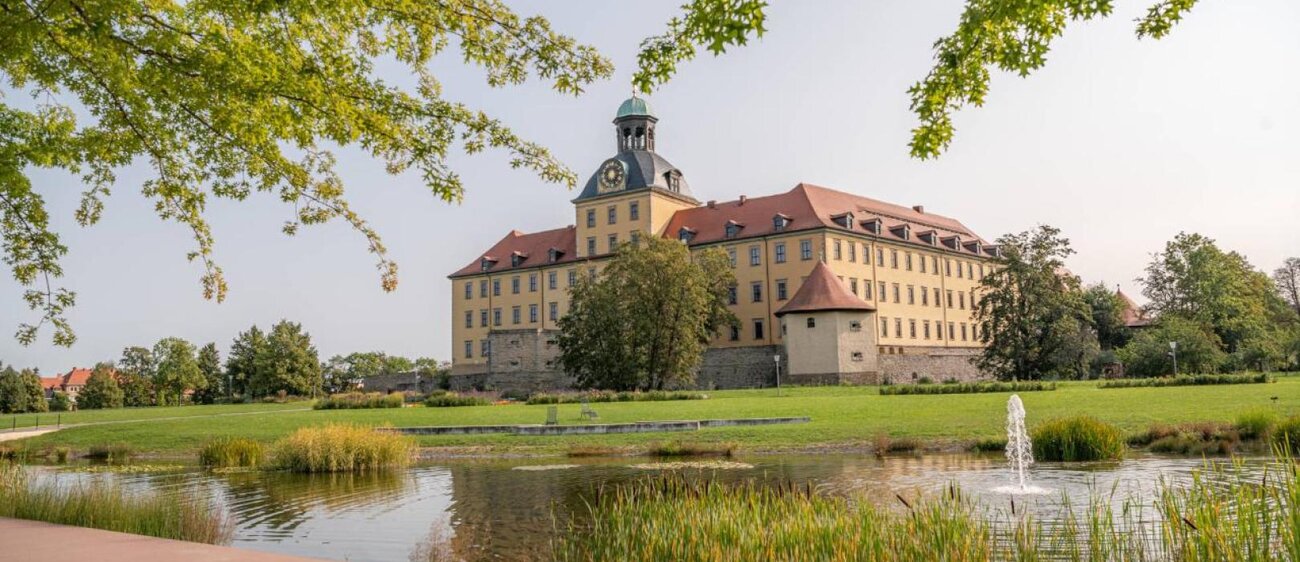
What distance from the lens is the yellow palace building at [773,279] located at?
57.3 metres

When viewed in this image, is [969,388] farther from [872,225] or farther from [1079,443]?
[872,225]

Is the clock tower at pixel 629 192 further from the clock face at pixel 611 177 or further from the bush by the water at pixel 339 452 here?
the bush by the water at pixel 339 452

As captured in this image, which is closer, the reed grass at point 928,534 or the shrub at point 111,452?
the reed grass at point 928,534

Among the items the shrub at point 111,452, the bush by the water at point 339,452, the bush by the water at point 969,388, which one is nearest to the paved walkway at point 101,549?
the bush by the water at point 339,452

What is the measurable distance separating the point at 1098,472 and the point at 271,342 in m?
72.4

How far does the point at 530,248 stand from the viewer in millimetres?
82188

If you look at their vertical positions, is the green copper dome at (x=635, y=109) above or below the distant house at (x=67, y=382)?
above

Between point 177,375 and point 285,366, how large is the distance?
1659cm

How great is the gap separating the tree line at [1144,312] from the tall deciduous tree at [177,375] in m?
66.3

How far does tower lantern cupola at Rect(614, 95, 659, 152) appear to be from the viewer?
7400 cm

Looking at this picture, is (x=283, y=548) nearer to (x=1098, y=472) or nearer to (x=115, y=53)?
(x=115, y=53)

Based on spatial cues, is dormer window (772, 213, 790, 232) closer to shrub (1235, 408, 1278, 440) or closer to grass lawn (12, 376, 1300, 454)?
grass lawn (12, 376, 1300, 454)

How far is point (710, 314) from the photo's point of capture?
61.0m

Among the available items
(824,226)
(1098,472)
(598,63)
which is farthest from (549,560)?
(824,226)
